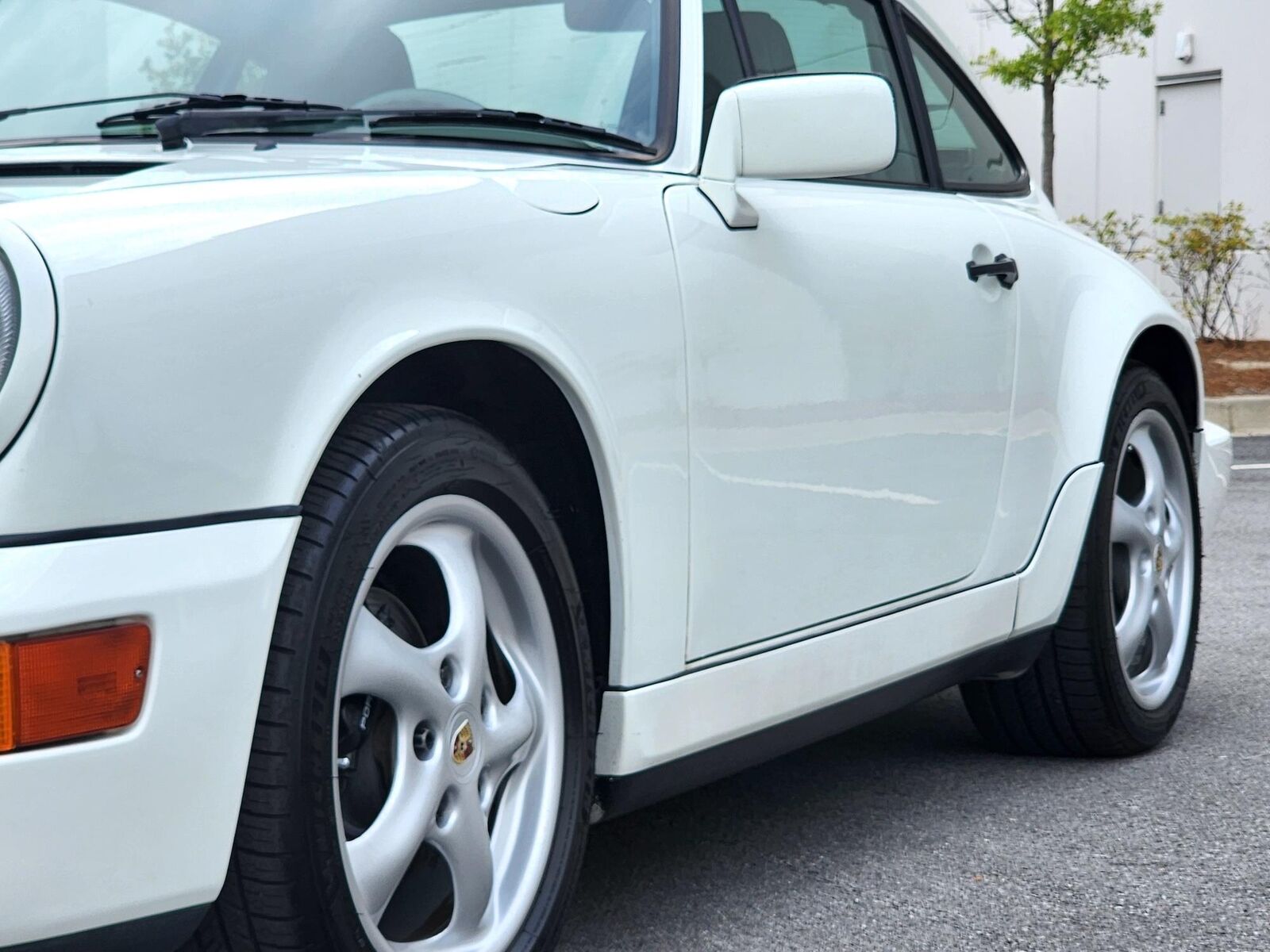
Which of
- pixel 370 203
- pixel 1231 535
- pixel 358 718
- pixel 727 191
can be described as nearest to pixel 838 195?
pixel 727 191

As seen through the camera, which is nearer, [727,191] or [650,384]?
[650,384]

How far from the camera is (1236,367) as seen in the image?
14.0 meters

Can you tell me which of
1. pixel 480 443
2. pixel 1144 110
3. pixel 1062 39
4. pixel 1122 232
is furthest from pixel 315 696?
pixel 1144 110

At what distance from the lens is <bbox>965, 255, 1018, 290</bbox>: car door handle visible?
10.5 feet

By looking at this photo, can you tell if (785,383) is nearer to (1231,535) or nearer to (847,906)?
(847,906)

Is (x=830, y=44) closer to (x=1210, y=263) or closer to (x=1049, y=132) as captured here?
(x=1210, y=263)

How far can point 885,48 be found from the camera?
353cm

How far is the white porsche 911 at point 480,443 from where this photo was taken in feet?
5.40

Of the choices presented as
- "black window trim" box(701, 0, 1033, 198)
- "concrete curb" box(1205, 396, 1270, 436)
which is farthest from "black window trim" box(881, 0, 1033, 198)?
"concrete curb" box(1205, 396, 1270, 436)

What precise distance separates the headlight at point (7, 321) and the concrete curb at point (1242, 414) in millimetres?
11081

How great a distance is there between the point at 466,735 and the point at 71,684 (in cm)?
62

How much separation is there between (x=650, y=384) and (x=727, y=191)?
1.45 ft

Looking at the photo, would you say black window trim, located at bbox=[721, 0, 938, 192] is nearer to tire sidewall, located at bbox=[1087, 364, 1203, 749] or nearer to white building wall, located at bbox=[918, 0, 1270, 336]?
tire sidewall, located at bbox=[1087, 364, 1203, 749]

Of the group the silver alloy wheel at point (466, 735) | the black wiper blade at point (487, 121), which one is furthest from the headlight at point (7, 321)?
the black wiper blade at point (487, 121)
